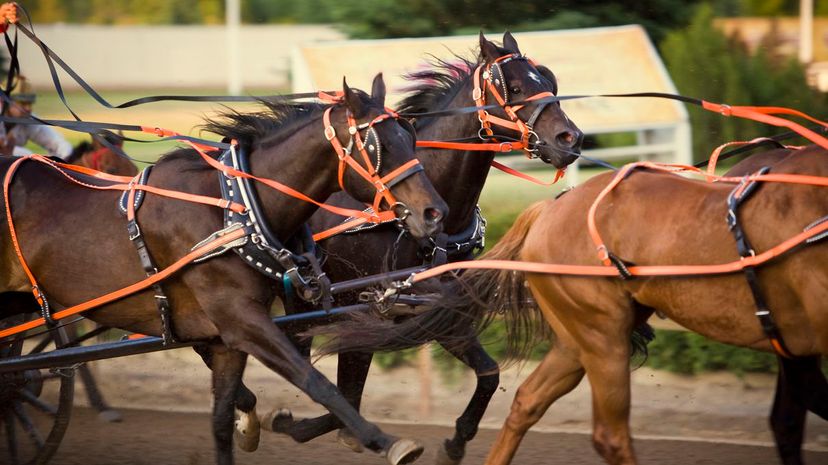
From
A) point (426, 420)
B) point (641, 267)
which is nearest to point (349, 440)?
point (426, 420)

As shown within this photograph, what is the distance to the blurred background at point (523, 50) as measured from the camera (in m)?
8.38

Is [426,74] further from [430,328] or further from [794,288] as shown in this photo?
[794,288]

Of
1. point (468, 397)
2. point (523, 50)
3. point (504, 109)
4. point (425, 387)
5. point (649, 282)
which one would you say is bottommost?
point (468, 397)

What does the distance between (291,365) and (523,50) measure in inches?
185

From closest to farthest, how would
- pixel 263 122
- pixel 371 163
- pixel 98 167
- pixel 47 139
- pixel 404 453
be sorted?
1. pixel 404 453
2. pixel 371 163
3. pixel 263 122
4. pixel 98 167
5. pixel 47 139

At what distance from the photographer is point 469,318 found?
4.93 metres

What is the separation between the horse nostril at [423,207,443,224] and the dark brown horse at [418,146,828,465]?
45 cm

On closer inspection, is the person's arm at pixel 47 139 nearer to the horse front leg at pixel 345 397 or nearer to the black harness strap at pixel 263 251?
the horse front leg at pixel 345 397

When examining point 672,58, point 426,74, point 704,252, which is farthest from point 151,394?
point 672,58

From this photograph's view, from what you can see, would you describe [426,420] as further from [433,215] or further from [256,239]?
[433,215]

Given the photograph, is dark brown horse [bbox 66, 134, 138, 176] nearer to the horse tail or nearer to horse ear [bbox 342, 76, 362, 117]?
the horse tail

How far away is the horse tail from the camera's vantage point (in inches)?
193

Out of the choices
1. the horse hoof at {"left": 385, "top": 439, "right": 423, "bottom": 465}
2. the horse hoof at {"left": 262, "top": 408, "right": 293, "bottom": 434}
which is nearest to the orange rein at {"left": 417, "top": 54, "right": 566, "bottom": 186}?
the horse hoof at {"left": 262, "top": 408, "right": 293, "bottom": 434}

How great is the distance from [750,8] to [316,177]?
28.0ft
